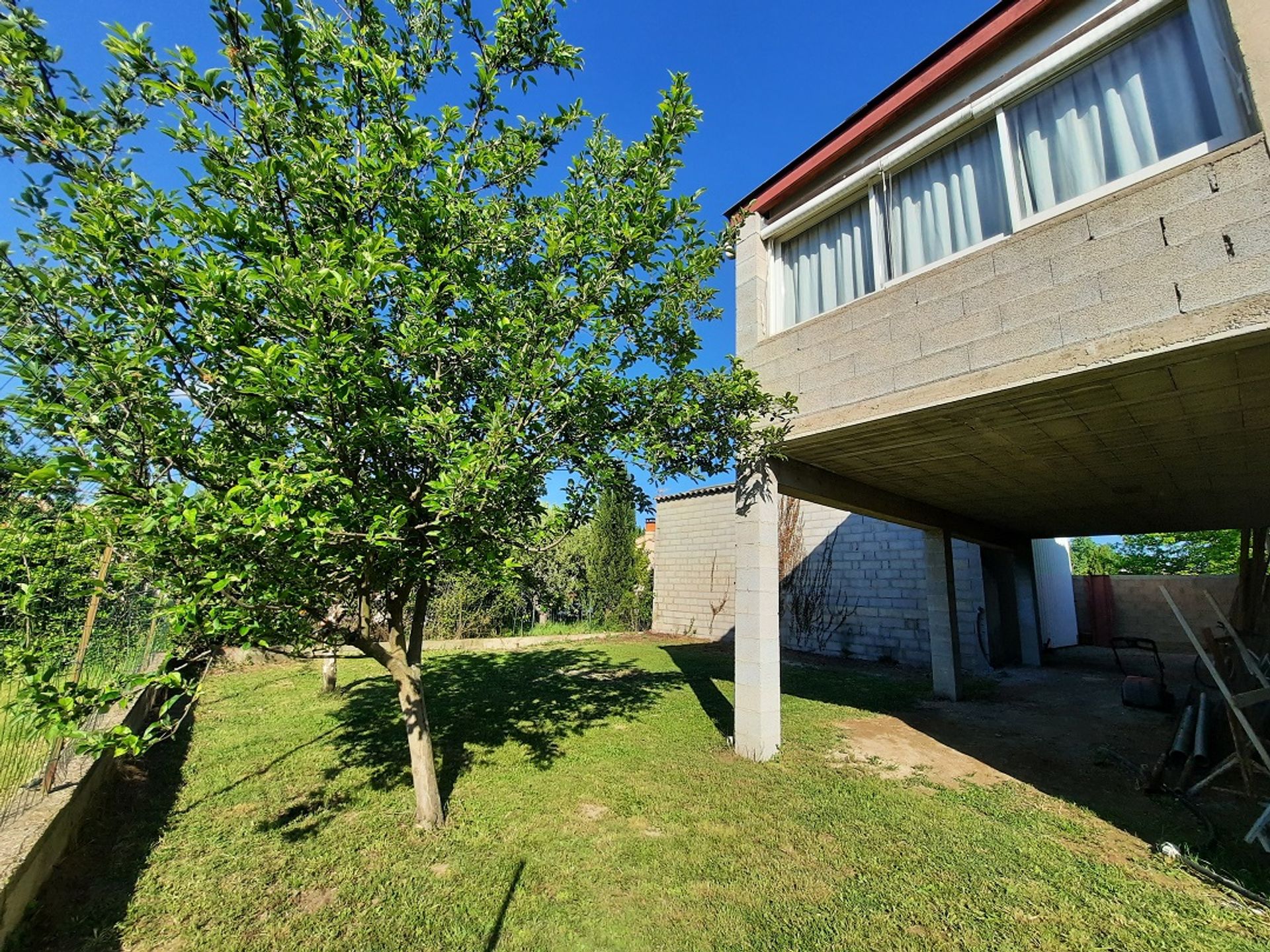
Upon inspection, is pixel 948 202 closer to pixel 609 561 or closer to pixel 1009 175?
pixel 1009 175

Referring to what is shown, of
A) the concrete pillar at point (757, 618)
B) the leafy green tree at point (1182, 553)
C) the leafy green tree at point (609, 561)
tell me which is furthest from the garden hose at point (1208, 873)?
the leafy green tree at point (1182, 553)

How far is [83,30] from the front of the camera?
2.75 meters

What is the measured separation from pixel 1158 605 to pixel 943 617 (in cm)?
1130

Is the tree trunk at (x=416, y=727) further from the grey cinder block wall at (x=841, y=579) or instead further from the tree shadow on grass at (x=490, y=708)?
the grey cinder block wall at (x=841, y=579)

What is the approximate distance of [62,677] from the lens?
2.65m

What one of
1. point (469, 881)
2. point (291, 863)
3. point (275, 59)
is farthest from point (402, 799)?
point (275, 59)

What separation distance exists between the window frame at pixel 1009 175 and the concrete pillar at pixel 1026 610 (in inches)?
373

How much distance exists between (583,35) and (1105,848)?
6.77 m

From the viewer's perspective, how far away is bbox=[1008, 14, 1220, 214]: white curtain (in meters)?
3.19

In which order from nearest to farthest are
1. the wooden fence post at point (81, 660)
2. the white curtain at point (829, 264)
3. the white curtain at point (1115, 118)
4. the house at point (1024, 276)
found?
the wooden fence post at point (81, 660)
the house at point (1024, 276)
the white curtain at point (1115, 118)
the white curtain at point (829, 264)

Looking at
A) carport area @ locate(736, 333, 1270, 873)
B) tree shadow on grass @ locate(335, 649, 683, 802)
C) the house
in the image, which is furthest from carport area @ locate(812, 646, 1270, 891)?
tree shadow on grass @ locate(335, 649, 683, 802)

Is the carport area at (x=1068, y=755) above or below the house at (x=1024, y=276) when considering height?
below

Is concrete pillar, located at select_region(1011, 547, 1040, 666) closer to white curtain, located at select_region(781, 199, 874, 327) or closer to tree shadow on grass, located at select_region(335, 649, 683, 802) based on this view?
tree shadow on grass, located at select_region(335, 649, 683, 802)

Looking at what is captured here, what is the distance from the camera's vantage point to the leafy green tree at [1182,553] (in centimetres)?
2227
